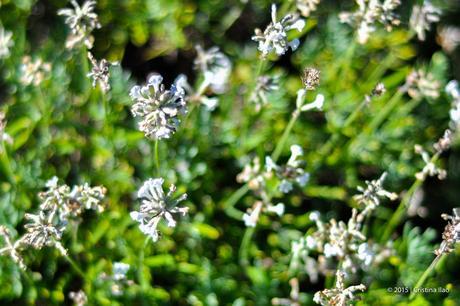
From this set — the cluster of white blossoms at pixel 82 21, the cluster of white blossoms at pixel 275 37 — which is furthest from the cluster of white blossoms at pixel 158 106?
the cluster of white blossoms at pixel 82 21

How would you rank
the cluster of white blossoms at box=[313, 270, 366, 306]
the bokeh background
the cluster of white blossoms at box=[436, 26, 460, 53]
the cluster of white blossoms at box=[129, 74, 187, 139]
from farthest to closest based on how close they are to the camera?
1. the cluster of white blossoms at box=[436, 26, 460, 53]
2. the bokeh background
3. the cluster of white blossoms at box=[313, 270, 366, 306]
4. the cluster of white blossoms at box=[129, 74, 187, 139]

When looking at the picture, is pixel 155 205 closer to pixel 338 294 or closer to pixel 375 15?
pixel 338 294

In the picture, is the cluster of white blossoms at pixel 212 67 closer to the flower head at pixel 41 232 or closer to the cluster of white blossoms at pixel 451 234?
the flower head at pixel 41 232

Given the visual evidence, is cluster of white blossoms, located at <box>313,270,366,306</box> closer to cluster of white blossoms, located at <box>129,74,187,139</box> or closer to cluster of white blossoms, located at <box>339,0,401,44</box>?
cluster of white blossoms, located at <box>129,74,187,139</box>

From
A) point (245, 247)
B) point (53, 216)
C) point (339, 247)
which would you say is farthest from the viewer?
point (245, 247)

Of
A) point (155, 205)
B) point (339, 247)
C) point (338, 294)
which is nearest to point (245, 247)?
point (339, 247)

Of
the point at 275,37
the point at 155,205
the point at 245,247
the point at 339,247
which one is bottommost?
the point at 245,247

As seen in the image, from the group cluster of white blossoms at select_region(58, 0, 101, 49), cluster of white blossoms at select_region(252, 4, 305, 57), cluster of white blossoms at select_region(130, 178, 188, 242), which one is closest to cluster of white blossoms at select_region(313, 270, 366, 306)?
cluster of white blossoms at select_region(130, 178, 188, 242)

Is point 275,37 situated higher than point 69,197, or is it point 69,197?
point 275,37
